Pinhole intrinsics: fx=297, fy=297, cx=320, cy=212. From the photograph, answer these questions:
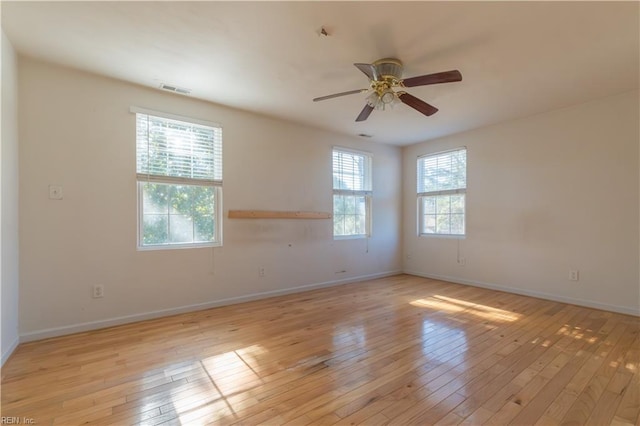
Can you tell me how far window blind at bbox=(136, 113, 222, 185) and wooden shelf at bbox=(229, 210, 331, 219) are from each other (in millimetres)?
476

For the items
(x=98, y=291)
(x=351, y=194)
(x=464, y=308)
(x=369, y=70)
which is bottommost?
(x=464, y=308)

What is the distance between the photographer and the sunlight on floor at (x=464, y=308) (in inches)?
136

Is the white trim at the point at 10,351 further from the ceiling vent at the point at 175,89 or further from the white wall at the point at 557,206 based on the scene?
the white wall at the point at 557,206

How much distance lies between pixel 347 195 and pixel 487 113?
2443mm

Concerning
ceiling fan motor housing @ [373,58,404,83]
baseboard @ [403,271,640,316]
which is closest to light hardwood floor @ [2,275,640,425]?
baseboard @ [403,271,640,316]

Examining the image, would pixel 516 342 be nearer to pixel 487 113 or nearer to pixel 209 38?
pixel 487 113

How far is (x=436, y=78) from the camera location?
2461mm

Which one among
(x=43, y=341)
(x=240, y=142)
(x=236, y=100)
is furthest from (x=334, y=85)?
(x=43, y=341)

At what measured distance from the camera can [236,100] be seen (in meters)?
3.73

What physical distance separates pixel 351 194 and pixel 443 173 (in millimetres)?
1732

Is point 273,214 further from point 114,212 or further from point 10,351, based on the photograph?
point 10,351

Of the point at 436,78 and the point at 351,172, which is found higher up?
the point at 436,78

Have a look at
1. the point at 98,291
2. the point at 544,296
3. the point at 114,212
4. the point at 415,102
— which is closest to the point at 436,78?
the point at 415,102

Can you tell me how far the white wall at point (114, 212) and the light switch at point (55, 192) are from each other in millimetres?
51
